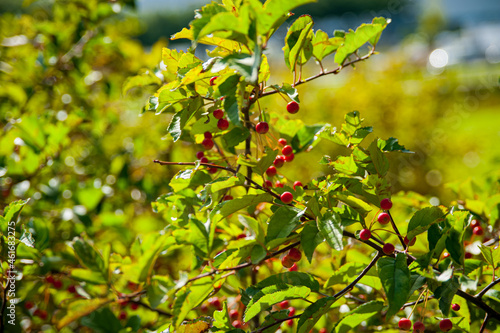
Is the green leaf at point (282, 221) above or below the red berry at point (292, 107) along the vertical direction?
below

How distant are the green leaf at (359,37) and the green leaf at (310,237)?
286 millimetres

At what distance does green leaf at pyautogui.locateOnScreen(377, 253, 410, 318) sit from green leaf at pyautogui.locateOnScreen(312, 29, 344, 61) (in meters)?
0.35

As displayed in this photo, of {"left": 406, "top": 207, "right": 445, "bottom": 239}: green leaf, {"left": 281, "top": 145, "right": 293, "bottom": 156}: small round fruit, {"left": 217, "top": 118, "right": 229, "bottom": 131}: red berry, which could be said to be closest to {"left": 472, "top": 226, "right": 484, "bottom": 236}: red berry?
{"left": 406, "top": 207, "right": 445, "bottom": 239}: green leaf

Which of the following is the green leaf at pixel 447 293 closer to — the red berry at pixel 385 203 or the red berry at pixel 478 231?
the red berry at pixel 385 203

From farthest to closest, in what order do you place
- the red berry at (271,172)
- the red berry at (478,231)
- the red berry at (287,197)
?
the red berry at (478,231) → the red berry at (271,172) → the red berry at (287,197)

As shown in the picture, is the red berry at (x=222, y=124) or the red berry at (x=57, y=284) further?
the red berry at (x=57, y=284)

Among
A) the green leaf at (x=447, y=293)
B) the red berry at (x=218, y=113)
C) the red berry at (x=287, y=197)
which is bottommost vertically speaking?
the green leaf at (x=447, y=293)

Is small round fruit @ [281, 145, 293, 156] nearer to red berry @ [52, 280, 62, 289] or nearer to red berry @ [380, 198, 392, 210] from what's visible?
red berry @ [380, 198, 392, 210]

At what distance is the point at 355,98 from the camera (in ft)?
12.8

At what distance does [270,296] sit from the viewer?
0.54m

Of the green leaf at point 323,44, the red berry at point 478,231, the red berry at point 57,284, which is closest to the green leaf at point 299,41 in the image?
the green leaf at point 323,44

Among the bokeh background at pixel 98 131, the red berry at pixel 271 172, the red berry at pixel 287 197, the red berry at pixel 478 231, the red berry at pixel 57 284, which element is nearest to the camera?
the red berry at pixel 287 197

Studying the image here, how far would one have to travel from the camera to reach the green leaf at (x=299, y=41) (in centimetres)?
60

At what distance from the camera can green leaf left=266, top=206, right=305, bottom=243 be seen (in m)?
0.56
